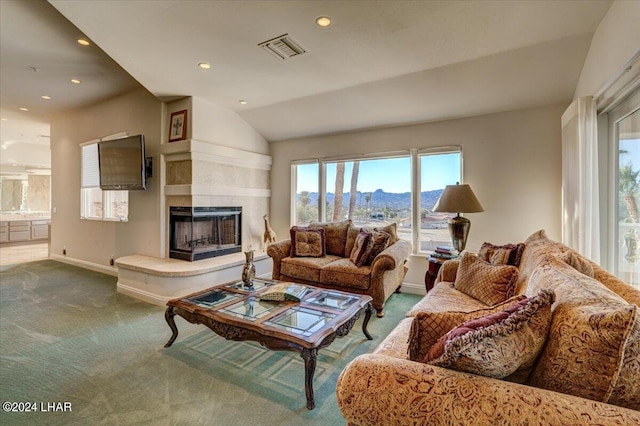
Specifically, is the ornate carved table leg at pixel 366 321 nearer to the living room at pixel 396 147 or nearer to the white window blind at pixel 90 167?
the living room at pixel 396 147

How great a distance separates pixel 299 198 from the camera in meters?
5.42

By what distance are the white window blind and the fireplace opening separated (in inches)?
90.6

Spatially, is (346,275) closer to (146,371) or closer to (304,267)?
(304,267)

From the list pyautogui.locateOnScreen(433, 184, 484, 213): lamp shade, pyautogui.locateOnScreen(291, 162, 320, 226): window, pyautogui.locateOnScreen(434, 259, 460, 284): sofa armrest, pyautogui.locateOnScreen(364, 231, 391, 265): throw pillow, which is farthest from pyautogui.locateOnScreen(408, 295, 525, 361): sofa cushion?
pyautogui.locateOnScreen(291, 162, 320, 226): window

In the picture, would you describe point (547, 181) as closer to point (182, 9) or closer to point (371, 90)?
point (371, 90)

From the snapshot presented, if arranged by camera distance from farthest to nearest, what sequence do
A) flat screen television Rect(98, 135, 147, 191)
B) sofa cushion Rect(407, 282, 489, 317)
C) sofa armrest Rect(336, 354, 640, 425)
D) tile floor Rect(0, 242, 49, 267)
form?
tile floor Rect(0, 242, 49, 267) < flat screen television Rect(98, 135, 147, 191) < sofa cushion Rect(407, 282, 489, 317) < sofa armrest Rect(336, 354, 640, 425)

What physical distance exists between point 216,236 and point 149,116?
83.7 inches

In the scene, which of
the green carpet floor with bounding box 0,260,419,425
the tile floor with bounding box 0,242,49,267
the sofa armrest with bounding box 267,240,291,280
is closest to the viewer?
the green carpet floor with bounding box 0,260,419,425

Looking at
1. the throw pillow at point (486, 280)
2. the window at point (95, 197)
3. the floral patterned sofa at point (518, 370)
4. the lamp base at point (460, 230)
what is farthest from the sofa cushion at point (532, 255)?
the window at point (95, 197)

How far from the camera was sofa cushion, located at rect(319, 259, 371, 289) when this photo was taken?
340cm

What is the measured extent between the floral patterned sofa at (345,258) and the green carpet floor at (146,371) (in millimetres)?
433

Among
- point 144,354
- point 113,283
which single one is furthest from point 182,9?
point 113,283

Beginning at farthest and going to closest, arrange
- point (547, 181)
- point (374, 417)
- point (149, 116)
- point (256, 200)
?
1. point (256, 200)
2. point (149, 116)
3. point (547, 181)
4. point (374, 417)

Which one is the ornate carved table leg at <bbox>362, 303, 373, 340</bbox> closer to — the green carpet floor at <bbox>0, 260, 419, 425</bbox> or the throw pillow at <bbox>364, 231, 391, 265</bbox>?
the green carpet floor at <bbox>0, 260, 419, 425</bbox>
